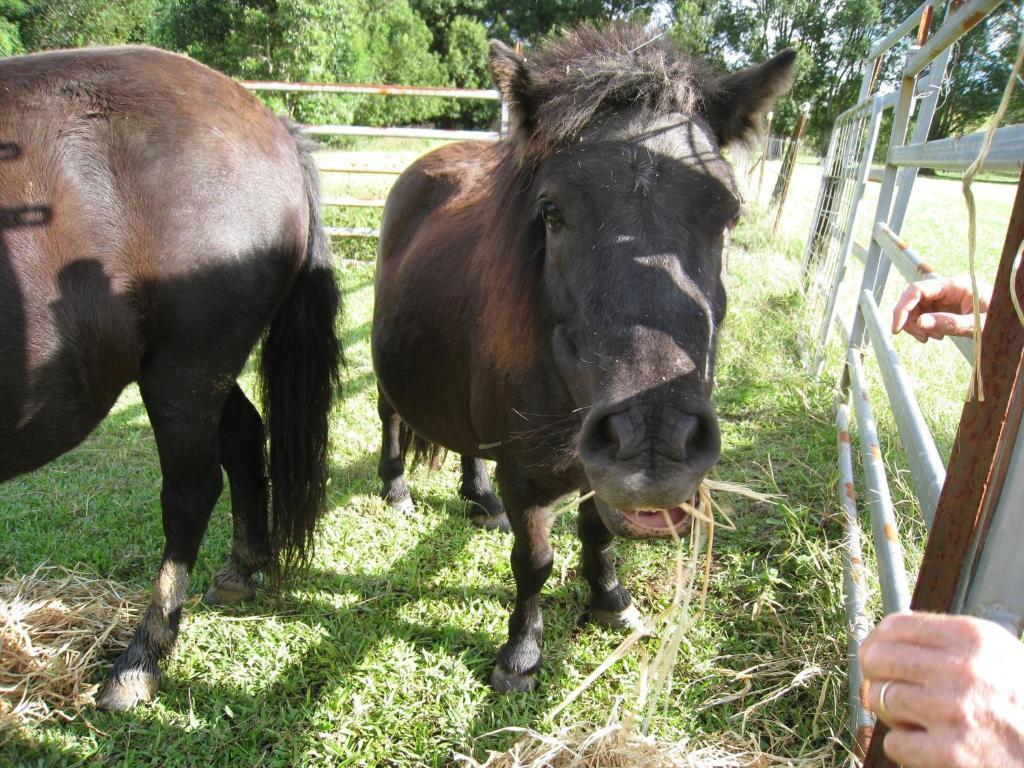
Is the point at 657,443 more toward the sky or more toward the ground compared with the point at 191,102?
more toward the ground

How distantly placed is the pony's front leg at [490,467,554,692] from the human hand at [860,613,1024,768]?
5.57 feet

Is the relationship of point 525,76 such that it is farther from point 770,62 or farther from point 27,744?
point 27,744

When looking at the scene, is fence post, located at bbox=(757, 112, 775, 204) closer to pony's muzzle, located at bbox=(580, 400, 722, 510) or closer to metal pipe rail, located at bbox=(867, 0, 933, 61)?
metal pipe rail, located at bbox=(867, 0, 933, 61)

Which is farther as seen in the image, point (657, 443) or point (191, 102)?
point (191, 102)

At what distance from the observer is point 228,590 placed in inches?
118

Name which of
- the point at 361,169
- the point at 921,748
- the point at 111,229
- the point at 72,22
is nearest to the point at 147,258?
the point at 111,229

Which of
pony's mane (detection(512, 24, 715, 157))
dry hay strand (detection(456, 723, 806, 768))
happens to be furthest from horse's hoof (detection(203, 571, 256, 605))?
pony's mane (detection(512, 24, 715, 157))

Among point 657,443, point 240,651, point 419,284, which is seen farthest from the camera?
point 419,284

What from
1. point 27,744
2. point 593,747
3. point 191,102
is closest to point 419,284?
point 191,102

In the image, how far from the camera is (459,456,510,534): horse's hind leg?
3.65 metres

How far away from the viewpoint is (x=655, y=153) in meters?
1.70

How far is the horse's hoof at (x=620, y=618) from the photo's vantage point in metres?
2.80

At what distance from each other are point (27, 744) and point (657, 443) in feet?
8.54

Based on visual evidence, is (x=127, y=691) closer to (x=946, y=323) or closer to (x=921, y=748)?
(x=921, y=748)
